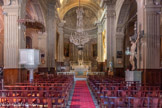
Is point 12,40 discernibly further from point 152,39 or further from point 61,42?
point 61,42

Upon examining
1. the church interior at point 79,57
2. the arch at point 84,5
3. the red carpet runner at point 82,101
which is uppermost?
the arch at point 84,5

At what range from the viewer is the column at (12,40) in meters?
10.6

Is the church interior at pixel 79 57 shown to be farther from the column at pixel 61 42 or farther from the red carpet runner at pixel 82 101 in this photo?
the column at pixel 61 42

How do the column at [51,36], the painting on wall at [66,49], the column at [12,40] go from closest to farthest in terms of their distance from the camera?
the column at [12,40]
the column at [51,36]
the painting on wall at [66,49]

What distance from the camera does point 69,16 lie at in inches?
1253

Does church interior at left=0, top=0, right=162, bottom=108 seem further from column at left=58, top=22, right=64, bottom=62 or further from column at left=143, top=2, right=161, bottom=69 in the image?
column at left=58, top=22, right=64, bottom=62

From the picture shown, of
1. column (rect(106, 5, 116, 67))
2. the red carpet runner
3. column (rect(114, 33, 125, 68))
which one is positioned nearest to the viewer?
the red carpet runner

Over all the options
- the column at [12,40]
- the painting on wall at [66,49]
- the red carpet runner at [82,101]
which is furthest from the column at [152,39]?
the painting on wall at [66,49]

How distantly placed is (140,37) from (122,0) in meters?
6.77

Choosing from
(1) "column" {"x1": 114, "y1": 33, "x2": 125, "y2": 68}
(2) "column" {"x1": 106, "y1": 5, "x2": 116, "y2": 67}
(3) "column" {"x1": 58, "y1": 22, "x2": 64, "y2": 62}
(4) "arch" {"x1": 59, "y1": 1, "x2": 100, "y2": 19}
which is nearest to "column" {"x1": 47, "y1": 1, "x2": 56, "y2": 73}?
(2) "column" {"x1": 106, "y1": 5, "x2": 116, "y2": 67}

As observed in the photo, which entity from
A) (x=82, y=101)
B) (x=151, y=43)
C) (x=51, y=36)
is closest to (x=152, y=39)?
(x=151, y=43)

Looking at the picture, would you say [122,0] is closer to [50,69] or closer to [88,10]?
[50,69]

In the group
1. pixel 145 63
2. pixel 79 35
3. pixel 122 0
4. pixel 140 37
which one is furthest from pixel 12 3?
pixel 79 35

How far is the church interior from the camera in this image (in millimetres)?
6418
